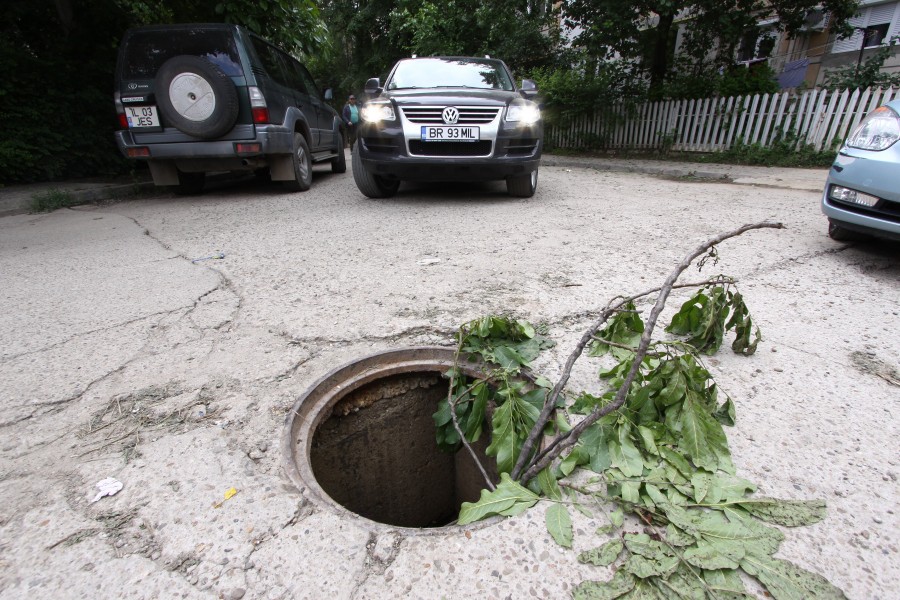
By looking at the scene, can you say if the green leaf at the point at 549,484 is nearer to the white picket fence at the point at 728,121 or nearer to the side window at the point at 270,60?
the side window at the point at 270,60

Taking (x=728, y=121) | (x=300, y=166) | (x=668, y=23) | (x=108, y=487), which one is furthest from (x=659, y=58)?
(x=108, y=487)

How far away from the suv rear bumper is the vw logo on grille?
2227mm

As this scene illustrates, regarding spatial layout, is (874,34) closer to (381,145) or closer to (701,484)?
(381,145)

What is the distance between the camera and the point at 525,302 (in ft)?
8.25

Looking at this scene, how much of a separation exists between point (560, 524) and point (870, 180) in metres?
3.29

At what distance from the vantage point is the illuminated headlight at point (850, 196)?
9.69 feet

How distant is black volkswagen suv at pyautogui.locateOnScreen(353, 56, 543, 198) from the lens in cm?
468

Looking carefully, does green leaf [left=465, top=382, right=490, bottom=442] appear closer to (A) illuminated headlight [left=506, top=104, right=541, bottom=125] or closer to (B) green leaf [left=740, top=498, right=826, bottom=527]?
(B) green leaf [left=740, top=498, right=826, bottom=527]

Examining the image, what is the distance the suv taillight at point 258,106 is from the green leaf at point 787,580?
5.84m

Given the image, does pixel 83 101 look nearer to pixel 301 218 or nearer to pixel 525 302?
pixel 301 218

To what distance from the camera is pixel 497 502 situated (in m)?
1.23

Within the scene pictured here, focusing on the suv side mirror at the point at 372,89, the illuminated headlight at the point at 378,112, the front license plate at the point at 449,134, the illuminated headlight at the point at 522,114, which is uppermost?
the suv side mirror at the point at 372,89

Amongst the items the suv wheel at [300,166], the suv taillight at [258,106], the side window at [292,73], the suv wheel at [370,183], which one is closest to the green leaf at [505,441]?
the suv wheel at [370,183]

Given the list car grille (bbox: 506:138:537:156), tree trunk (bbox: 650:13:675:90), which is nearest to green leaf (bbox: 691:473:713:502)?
car grille (bbox: 506:138:537:156)
